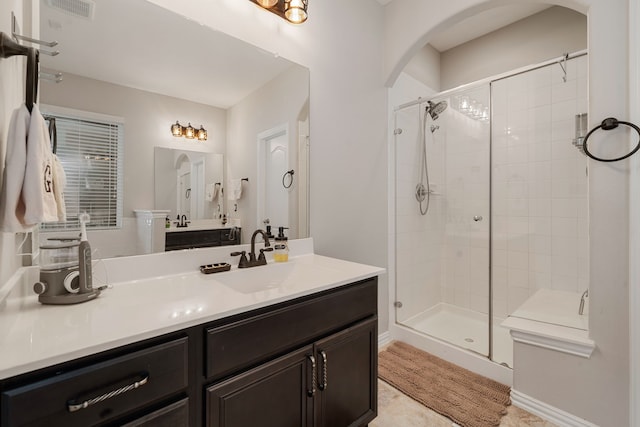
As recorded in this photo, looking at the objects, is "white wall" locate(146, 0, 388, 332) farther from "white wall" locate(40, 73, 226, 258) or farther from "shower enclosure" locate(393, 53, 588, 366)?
"white wall" locate(40, 73, 226, 258)

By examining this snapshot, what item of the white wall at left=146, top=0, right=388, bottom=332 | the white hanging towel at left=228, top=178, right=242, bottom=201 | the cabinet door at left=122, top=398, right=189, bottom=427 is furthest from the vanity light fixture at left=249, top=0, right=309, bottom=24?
the cabinet door at left=122, top=398, right=189, bottom=427

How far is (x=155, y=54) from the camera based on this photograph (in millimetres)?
1395

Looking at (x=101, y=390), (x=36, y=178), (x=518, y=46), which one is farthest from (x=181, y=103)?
(x=518, y=46)

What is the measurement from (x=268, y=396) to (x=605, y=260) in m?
1.76

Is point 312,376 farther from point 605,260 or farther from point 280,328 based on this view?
point 605,260

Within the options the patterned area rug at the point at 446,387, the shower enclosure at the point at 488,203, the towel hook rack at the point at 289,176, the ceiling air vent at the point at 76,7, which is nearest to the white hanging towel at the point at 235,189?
the towel hook rack at the point at 289,176

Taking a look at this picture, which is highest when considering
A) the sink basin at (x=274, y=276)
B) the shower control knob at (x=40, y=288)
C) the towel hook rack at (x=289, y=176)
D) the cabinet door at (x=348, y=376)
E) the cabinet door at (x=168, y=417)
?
the towel hook rack at (x=289, y=176)

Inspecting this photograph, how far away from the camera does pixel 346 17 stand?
7.09ft

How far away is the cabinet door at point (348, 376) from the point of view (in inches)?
48.7

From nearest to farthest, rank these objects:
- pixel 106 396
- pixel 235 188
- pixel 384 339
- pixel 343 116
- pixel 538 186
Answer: pixel 106 396, pixel 235 188, pixel 343 116, pixel 384 339, pixel 538 186

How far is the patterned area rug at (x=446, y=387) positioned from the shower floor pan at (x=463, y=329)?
0.77ft

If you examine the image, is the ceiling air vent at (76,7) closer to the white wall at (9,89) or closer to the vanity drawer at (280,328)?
the white wall at (9,89)

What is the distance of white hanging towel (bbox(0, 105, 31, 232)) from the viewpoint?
73cm

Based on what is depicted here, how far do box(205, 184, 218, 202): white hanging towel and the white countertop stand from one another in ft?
0.94
